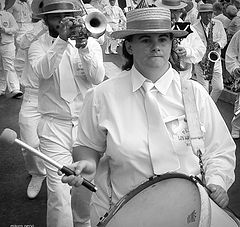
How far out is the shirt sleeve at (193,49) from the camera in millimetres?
7535

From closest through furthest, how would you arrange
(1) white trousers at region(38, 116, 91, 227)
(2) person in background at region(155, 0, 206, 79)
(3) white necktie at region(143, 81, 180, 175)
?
(3) white necktie at region(143, 81, 180, 175) < (1) white trousers at region(38, 116, 91, 227) < (2) person in background at region(155, 0, 206, 79)

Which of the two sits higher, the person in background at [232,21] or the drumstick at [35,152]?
the drumstick at [35,152]

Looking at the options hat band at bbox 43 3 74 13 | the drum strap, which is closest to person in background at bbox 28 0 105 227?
hat band at bbox 43 3 74 13

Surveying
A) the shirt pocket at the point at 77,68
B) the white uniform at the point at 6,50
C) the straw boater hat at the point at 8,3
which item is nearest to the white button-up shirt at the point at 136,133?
the shirt pocket at the point at 77,68

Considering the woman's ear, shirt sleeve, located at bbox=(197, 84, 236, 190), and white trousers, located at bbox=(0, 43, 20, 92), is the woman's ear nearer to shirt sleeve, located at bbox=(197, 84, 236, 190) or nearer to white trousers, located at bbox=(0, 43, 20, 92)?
shirt sleeve, located at bbox=(197, 84, 236, 190)

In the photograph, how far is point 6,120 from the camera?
30.2 feet

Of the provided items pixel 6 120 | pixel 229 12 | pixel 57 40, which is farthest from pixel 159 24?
pixel 229 12

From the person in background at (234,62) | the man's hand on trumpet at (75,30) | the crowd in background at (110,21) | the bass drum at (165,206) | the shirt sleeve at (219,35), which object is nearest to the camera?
the bass drum at (165,206)

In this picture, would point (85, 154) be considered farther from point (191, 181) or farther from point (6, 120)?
point (6, 120)

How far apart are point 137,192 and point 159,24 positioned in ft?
3.03

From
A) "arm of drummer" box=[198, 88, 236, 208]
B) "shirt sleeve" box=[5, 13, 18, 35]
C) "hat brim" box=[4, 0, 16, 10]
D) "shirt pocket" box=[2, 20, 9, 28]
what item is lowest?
"hat brim" box=[4, 0, 16, 10]

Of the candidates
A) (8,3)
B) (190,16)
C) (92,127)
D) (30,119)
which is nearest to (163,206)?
(92,127)

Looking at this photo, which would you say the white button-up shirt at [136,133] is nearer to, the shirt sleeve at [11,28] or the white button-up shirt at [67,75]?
the white button-up shirt at [67,75]

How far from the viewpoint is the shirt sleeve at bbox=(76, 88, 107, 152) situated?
3.01 meters
